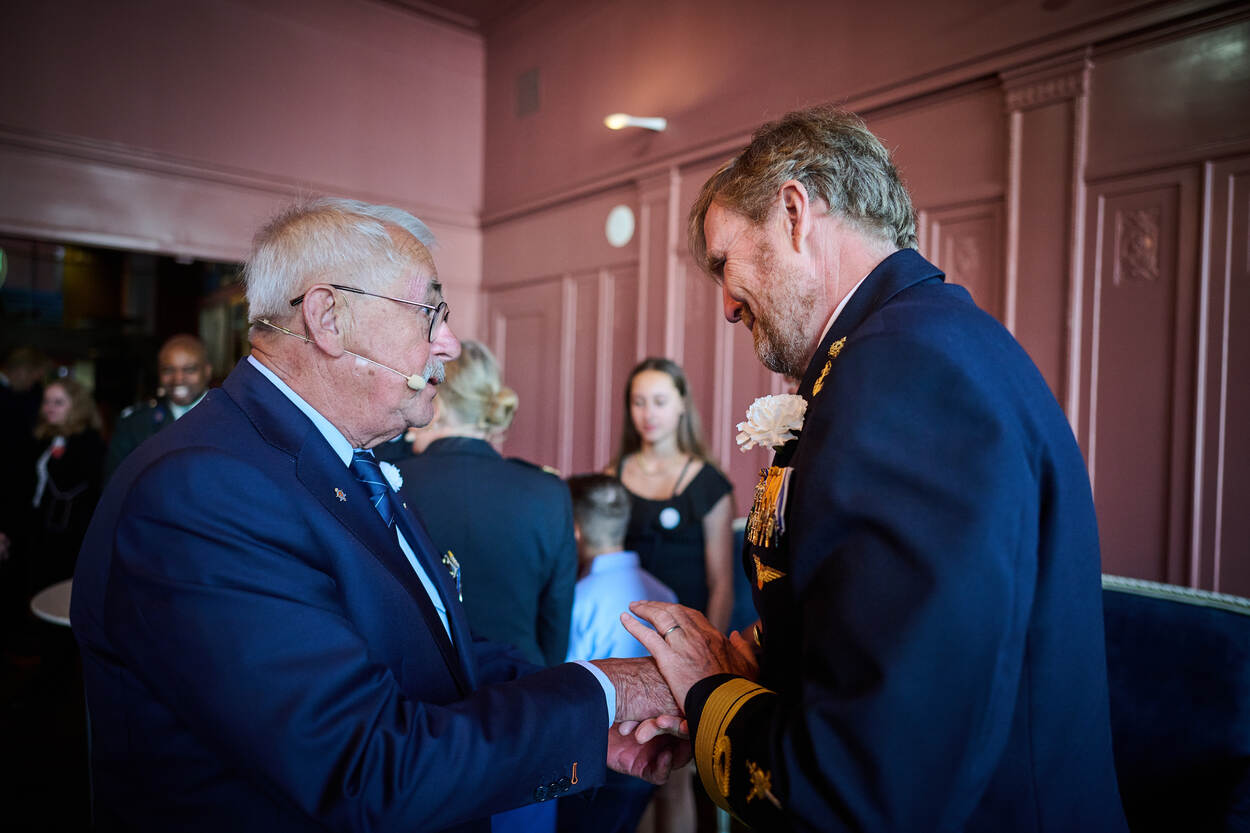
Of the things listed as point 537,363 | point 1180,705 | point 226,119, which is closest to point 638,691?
point 1180,705

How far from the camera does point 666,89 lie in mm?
4977

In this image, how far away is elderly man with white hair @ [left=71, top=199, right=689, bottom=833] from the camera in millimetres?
972

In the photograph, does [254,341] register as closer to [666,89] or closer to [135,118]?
[666,89]

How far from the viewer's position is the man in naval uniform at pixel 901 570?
789 mm

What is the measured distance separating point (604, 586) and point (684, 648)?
112 cm

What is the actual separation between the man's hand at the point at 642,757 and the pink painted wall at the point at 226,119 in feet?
17.4

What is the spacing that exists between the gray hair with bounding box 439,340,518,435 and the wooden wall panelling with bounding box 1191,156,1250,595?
2449mm

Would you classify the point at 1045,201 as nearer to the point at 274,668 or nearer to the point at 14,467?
the point at 274,668

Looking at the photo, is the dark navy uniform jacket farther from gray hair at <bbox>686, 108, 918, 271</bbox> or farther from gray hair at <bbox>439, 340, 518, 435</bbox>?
gray hair at <bbox>686, 108, 918, 271</bbox>

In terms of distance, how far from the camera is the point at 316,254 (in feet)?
4.33

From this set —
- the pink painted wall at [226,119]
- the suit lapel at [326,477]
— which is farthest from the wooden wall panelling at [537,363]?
the suit lapel at [326,477]

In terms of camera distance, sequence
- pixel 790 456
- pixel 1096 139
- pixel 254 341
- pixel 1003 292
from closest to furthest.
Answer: pixel 790 456 < pixel 254 341 < pixel 1096 139 < pixel 1003 292

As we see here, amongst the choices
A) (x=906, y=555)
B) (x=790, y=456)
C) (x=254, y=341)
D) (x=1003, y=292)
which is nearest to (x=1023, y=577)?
(x=906, y=555)

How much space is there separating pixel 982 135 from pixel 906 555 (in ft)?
10.5
